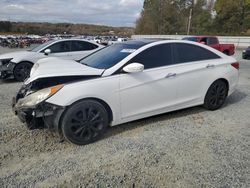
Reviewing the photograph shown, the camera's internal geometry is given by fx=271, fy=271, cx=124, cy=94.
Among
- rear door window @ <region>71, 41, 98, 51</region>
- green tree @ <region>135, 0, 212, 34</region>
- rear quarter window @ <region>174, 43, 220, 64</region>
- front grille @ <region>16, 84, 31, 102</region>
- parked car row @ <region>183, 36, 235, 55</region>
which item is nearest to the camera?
front grille @ <region>16, 84, 31, 102</region>

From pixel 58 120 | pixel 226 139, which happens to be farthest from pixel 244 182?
pixel 58 120

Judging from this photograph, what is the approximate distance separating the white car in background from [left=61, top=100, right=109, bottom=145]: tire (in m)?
5.64

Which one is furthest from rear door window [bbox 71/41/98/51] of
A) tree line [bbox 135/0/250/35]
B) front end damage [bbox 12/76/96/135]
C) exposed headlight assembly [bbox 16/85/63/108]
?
tree line [bbox 135/0/250/35]

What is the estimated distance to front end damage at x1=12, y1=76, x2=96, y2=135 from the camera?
371cm

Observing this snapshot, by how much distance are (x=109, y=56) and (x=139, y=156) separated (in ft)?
6.18

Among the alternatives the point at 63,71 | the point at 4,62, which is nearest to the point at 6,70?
the point at 4,62

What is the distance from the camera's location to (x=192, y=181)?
10.1 ft

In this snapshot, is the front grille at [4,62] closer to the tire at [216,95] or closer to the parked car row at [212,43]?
the tire at [216,95]

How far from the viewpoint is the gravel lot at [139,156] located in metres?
3.11

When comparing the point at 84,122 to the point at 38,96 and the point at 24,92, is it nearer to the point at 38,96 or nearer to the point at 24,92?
the point at 38,96

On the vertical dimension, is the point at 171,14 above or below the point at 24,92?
above

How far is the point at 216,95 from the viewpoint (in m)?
5.53

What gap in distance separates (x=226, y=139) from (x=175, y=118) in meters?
1.12

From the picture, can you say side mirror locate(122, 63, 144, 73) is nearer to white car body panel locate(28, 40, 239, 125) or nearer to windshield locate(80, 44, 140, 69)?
white car body panel locate(28, 40, 239, 125)
